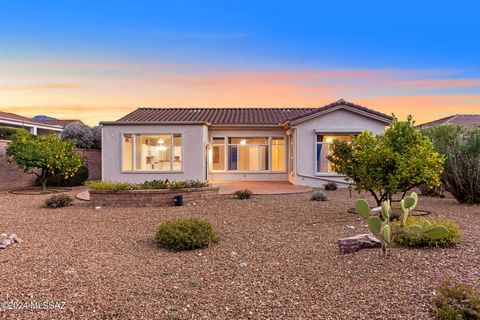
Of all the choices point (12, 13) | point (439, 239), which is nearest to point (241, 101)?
point (12, 13)

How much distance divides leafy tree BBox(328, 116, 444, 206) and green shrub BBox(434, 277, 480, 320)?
5.41 metres

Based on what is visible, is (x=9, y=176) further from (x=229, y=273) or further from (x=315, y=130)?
(x=229, y=273)

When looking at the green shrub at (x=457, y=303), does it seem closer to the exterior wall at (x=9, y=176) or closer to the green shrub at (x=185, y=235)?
the green shrub at (x=185, y=235)

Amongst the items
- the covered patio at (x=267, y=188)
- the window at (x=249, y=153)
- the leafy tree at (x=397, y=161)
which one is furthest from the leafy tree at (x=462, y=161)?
the window at (x=249, y=153)

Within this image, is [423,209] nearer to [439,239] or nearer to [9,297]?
[439,239]

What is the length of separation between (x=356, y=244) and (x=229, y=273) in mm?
2349

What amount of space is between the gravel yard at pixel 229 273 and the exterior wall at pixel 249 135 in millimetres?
13287

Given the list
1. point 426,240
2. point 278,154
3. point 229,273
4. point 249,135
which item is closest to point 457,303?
point 426,240

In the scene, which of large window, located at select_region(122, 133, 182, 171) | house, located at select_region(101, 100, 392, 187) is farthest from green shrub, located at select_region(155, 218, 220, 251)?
large window, located at select_region(122, 133, 182, 171)

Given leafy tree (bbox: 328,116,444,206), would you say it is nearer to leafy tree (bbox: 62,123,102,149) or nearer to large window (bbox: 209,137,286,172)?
large window (bbox: 209,137,286,172)

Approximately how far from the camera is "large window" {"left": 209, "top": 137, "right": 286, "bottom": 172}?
2303 centimetres

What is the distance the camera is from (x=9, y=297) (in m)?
4.66

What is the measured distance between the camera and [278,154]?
23172 mm

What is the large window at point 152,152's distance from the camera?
19.9 metres
